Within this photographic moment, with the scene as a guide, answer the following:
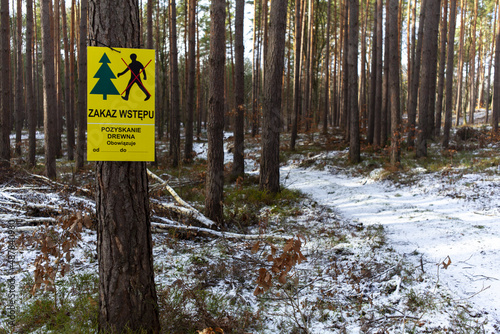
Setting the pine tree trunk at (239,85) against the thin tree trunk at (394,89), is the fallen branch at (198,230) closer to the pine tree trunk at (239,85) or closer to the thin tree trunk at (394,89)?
the pine tree trunk at (239,85)

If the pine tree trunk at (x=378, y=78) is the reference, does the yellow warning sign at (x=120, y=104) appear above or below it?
below

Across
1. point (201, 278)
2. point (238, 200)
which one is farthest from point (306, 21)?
point (201, 278)

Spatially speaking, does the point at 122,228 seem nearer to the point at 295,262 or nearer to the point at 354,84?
the point at 295,262

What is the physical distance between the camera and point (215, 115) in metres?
5.82

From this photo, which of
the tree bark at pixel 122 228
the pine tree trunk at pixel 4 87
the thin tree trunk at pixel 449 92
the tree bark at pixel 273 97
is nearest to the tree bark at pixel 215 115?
the tree bark at pixel 273 97

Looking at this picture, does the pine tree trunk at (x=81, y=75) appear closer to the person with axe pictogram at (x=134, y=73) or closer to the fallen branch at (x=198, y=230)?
the fallen branch at (x=198, y=230)

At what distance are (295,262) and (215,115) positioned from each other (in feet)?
12.1

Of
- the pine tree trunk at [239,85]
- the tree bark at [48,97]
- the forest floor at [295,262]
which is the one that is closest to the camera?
the forest floor at [295,262]

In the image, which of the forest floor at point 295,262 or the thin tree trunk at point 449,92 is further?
the thin tree trunk at point 449,92

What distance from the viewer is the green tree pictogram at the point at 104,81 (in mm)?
2303

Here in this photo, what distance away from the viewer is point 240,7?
9.73 m

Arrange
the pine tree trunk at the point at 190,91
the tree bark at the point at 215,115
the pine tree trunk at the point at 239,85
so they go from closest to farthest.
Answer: the tree bark at the point at 215,115 < the pine tree trunk at the point at 239,85 < the pine tree trunk at the point at 190,91

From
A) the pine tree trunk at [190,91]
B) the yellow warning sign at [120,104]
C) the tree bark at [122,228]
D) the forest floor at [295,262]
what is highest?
the pine tree trunk at [190,91]

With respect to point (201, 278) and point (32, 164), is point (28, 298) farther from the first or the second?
point (32, 164)
